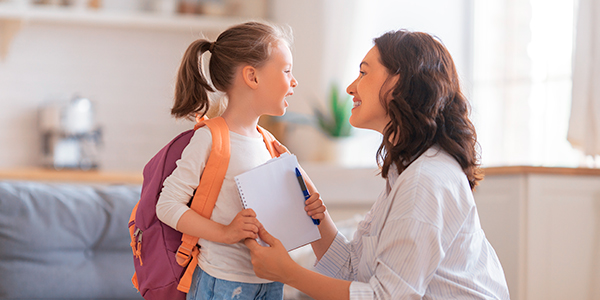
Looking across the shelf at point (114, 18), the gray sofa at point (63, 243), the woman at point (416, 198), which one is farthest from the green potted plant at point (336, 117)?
the woman at point (416, 198)

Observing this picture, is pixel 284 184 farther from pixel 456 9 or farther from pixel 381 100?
pixel 456 9

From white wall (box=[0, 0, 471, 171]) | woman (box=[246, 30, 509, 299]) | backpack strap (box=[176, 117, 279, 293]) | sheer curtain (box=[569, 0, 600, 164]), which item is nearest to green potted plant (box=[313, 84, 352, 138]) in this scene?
white wall (box=[0, 0, 471, 171])

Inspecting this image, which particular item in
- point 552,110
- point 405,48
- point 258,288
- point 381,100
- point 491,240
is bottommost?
point 491,240

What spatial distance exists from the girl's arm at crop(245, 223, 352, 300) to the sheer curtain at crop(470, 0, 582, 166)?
5.77ft

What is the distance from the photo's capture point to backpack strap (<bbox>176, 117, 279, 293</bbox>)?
1.04 meters

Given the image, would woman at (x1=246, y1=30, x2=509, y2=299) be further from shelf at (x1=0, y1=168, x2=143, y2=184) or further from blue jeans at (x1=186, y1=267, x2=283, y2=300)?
shelf at (x1=0, y1=168, x2=143, y2=184)

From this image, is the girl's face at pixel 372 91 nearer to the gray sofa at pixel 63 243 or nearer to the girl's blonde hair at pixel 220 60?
the girl's blonde hair at pixel 220 60

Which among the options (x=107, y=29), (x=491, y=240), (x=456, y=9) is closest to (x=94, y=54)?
(x=107, y=29)

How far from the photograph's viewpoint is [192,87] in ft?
3.62

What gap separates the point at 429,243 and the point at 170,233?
501 millimetres

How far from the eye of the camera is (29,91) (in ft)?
11.9

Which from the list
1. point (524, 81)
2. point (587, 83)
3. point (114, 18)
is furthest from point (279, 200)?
point (114, 18)

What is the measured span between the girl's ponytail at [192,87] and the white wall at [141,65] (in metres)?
2.29

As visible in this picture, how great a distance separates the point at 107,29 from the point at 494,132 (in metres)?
2.65
